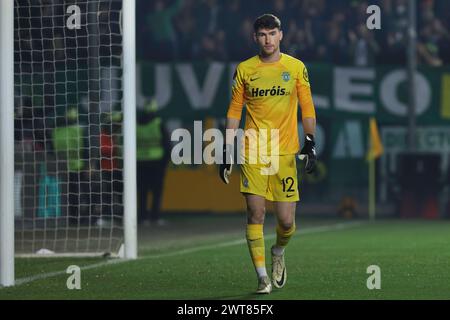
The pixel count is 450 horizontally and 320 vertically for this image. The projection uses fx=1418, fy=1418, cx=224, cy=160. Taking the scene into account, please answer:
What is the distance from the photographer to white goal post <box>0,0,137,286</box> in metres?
12.2

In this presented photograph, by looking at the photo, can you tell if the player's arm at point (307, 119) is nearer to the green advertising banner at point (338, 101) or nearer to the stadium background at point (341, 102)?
the stadium background at point (341, 102)

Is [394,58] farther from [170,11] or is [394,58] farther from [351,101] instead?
[170,11]

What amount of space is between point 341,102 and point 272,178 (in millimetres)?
15955

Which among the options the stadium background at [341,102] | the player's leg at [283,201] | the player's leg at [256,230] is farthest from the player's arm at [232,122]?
the stadium background at [341,102]

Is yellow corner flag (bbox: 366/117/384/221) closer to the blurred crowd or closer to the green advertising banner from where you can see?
the green advertising banner

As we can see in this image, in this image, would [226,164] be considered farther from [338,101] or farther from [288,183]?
[338,101]

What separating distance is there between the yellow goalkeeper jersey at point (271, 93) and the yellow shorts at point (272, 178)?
0.09 m

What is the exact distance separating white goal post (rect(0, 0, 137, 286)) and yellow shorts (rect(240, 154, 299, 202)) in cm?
214

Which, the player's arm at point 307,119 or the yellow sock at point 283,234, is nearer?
the player's arm at point 307,119

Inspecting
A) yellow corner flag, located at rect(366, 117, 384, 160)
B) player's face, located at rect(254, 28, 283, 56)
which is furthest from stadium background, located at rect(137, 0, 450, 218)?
player's face, located at rect(254, 28, 283, 56)

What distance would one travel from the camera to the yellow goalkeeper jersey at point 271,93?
37.3 feet

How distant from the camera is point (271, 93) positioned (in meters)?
11.4

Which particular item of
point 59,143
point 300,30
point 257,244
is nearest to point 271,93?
point 257,244

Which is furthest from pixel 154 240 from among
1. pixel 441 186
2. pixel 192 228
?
pixel 441 186
